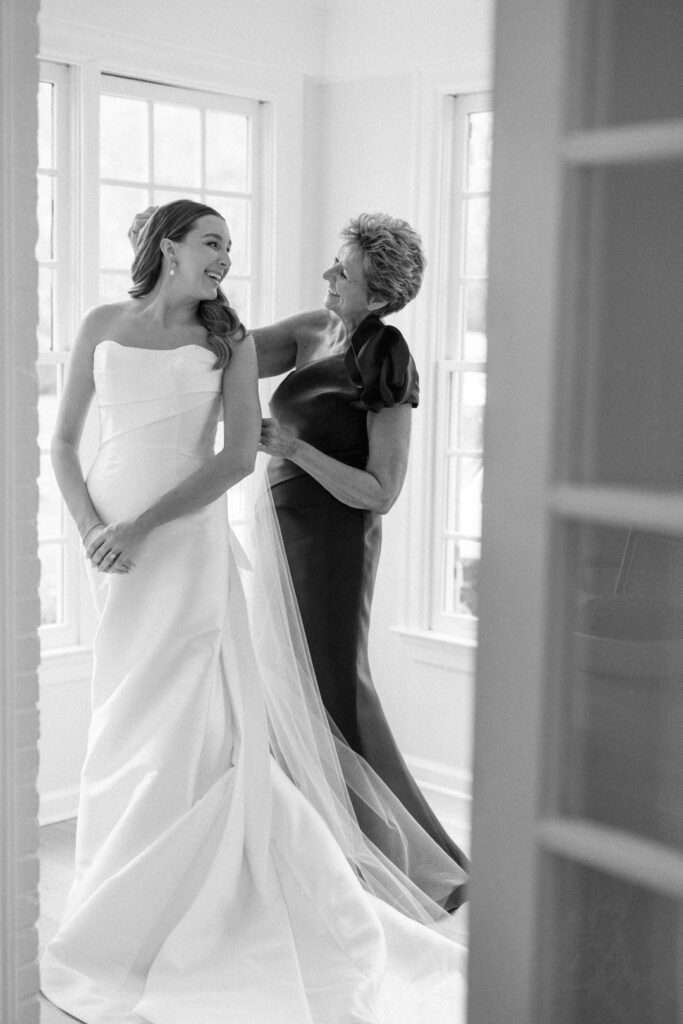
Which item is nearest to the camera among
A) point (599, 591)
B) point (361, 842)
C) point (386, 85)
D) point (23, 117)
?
point (599, 591)

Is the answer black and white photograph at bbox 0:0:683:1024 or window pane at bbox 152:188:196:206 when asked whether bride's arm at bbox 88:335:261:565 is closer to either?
black and white photograph at bbox 0:0:683:1024

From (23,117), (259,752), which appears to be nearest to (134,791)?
(259,752)

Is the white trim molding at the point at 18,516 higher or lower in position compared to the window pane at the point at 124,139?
lower

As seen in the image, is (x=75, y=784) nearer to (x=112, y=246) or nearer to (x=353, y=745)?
(x=353, y=745)

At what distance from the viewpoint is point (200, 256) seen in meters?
3.03

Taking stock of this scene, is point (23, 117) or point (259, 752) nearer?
point (23, 117)

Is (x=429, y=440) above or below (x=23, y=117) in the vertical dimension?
below

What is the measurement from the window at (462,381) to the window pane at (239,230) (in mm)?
820

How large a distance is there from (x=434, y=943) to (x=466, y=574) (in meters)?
1.78

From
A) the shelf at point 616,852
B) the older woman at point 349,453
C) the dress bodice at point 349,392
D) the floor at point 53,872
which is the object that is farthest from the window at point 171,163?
the shelf at point 616,852

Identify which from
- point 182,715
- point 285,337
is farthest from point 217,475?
point 285,337

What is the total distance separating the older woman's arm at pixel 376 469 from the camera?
11.3ft

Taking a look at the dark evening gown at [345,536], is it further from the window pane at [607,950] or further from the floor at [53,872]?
the window pane at [607,950]

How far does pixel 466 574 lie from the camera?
4.61 metres
